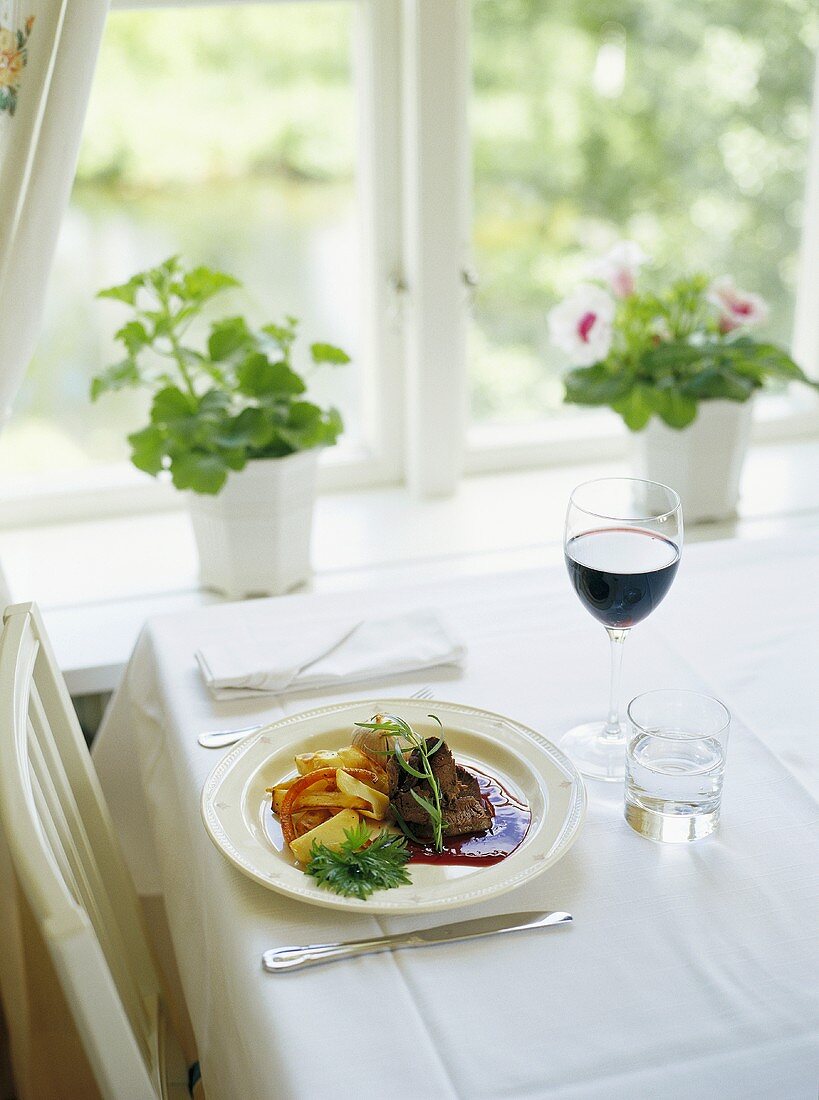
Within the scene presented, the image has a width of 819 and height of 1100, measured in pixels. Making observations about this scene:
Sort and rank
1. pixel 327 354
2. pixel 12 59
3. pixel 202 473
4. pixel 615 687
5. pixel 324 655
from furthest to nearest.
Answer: pixel 327 354, pixel 202 473, pixel 12 59, pixel 324 655, pixel 615 687

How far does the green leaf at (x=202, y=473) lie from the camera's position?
57.1 inches

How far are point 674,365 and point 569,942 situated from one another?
1.09m

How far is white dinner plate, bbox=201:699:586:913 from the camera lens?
773mm

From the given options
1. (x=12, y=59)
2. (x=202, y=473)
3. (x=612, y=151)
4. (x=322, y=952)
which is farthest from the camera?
(x=612, y=151)

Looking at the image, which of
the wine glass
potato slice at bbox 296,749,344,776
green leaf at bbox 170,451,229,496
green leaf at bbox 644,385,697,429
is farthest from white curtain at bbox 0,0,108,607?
green leaf at bbox 644,385,697,429

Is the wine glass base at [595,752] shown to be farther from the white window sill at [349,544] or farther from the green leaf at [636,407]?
the green leaf at [636,407]

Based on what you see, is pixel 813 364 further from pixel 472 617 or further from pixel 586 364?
pixel 472 617

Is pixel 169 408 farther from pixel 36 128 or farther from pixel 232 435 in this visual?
pixel 36 128

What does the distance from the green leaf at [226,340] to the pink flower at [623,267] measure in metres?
0.53

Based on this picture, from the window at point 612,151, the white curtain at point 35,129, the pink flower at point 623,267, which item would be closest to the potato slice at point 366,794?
the white curtain at point 35,129

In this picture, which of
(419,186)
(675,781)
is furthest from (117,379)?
(675,781)

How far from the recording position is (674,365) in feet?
5.56

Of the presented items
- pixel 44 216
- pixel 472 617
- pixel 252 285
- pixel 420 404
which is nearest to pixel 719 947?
pixel 472 617

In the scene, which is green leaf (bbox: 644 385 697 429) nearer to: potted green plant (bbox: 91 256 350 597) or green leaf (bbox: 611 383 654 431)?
green leaf (bbox: 611 383 654 431)
